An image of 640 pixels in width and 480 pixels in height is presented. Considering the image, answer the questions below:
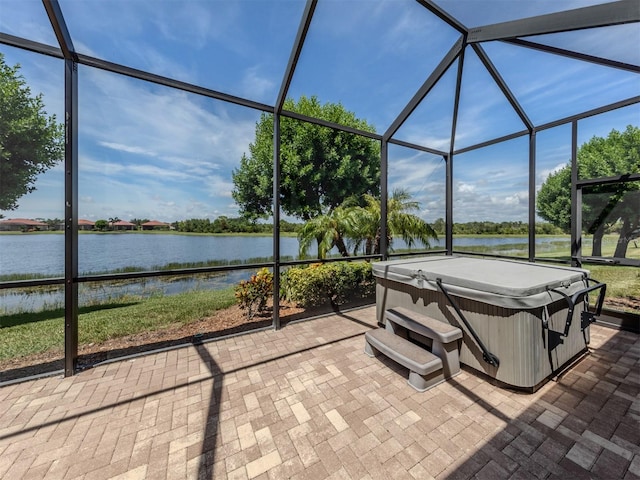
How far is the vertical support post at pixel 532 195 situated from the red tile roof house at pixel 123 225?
7042 millimetres

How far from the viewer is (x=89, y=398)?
8.02 feet

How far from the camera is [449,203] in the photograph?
6.10 meters

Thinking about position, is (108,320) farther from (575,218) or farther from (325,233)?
(575,218)

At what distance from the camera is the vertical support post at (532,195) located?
15.2 ft

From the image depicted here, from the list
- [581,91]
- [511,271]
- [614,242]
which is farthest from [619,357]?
[581,91]

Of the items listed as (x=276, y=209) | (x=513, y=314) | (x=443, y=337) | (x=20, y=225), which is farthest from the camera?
(x=276, y=209)

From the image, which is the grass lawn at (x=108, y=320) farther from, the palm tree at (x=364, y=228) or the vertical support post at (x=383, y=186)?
the vertical support post at (x=383, y=186)

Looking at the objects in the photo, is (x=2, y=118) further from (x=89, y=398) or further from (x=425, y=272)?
(x=425, y=272)

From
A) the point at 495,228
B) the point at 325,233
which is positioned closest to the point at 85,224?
the point at 325,233

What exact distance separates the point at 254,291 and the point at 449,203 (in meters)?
4.94

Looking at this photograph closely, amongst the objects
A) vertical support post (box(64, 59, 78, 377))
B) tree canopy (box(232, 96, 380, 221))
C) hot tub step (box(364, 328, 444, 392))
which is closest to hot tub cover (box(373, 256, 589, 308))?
hot tub step (box(364, 328, 444, 392))

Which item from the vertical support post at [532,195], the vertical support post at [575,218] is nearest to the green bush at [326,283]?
the vertical support post at [532,195]

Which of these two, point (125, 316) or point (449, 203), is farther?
point (449, 203)

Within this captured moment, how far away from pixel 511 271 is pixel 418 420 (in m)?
2.21
